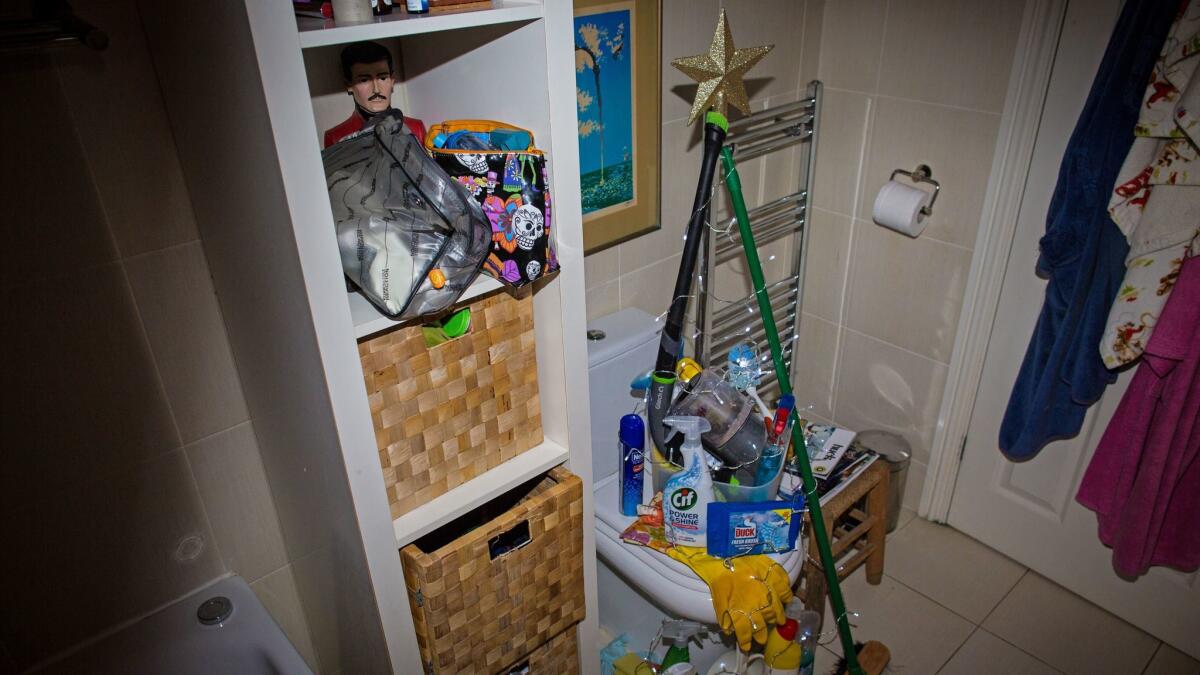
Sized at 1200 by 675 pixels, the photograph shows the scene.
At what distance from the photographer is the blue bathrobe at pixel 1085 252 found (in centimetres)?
156

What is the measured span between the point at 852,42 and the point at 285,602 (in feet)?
5.77

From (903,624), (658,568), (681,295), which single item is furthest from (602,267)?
(903,624)

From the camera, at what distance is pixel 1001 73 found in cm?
179

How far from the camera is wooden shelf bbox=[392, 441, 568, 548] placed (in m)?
1.14

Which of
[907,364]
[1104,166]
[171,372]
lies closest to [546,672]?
[171,372]

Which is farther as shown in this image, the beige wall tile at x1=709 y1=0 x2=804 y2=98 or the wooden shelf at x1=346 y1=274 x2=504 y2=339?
the beige wall tile at x1=709 y1=0 x2=804 y2=98

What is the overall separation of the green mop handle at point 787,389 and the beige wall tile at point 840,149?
493 mm

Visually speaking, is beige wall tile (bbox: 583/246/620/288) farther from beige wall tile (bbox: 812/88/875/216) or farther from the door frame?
the door frame

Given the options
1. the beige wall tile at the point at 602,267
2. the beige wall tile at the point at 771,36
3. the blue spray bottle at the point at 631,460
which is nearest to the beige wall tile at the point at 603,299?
the beige wall tile at the point at 602,267

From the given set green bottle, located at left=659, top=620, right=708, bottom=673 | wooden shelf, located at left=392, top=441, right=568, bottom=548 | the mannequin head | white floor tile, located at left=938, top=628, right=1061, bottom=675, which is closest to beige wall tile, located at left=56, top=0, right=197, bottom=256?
the mannequin head

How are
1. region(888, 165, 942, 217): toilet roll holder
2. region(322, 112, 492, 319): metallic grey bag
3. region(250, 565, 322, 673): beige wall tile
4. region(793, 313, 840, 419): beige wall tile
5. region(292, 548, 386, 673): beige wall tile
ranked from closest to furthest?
region(322, 112, 492, 319): metallic grey bag
region(292, 548, 386, 673): beige wall tile
region(250, 565, 322, 673): beige wall tile
region(888, 165, 942, 217): toilet roll holder
region(793, 313, 840, 419): beige wall tile

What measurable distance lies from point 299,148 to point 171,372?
0.61 m

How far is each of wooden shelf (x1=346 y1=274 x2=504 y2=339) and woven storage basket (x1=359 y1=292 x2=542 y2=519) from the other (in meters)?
0.03

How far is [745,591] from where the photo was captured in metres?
1.59
